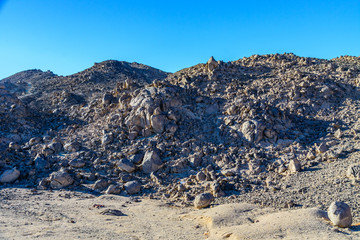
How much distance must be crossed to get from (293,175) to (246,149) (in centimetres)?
281

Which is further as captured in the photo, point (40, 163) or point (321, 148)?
point (40, 163)

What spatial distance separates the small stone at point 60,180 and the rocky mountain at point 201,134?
0.15 ft

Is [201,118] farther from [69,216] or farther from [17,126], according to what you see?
[17,126]

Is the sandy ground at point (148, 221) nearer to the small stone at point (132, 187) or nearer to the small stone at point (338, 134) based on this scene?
the small stone at point (132, 187)

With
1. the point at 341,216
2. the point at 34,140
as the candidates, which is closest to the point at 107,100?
the point at 34,140

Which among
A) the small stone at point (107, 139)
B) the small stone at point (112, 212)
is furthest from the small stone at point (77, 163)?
the small stone at point (112, 212)

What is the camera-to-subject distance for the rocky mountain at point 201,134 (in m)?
11.8

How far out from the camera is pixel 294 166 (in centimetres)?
1100

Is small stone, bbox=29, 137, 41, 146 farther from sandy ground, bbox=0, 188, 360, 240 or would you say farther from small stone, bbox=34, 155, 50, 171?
sandy ground, bbox=0, 188, 360, 240

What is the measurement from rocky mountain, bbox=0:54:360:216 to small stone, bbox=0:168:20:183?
0.12 meters

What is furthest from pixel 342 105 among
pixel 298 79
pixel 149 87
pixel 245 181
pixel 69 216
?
pixel 69 216

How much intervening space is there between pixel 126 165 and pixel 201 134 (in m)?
4.30

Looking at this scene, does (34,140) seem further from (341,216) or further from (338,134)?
(338,134)

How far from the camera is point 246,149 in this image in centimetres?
1313
